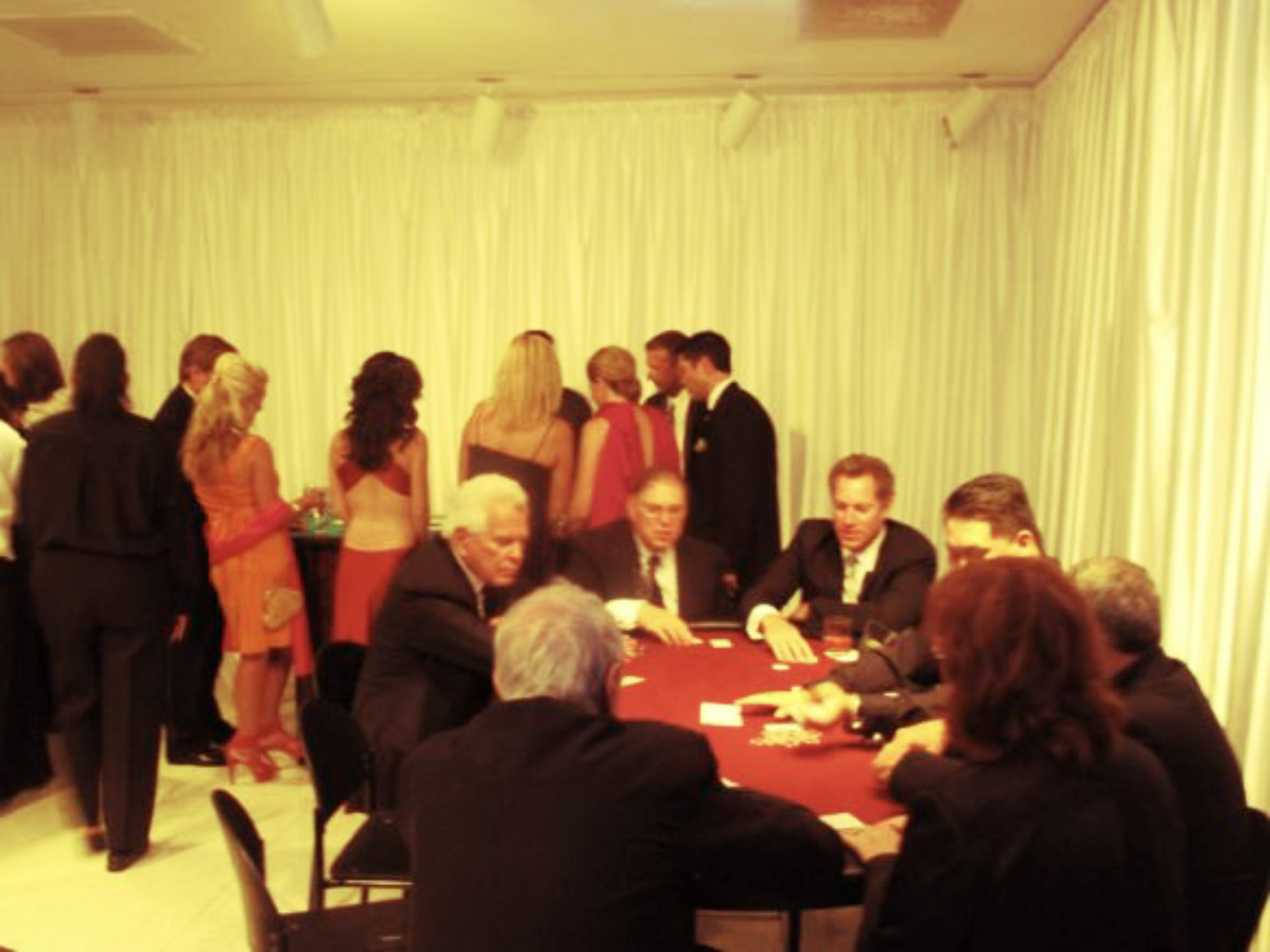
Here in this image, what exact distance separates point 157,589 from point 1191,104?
3699 millimetres

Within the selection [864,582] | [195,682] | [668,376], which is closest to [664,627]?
[864,582]

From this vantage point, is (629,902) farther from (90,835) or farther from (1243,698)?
(90,835)

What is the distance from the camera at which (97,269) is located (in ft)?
22.4

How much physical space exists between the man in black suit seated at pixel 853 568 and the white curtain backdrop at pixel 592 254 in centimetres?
170

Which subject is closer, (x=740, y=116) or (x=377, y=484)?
(x=377, y=484)

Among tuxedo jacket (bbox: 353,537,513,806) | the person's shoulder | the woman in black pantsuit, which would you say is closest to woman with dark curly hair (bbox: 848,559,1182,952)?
tuxedo jacket (bbox: 353,537,513,806)

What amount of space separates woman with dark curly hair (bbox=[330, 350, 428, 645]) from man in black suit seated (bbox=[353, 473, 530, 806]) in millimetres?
1532

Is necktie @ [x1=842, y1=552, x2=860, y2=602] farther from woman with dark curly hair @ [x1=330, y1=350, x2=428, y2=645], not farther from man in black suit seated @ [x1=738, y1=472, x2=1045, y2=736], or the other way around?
woman with dark curly hair @ [x1=330, y1=350, x2=428, y2=645]

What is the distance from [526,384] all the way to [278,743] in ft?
5.98

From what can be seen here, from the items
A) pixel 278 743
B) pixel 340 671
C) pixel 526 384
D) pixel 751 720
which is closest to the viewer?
pixel 751 720

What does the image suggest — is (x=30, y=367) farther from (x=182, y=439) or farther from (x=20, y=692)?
(x=20, y=692)

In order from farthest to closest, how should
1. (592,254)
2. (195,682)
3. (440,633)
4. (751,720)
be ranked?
(592,254)
(195,682)
(440,633)
(751,720)

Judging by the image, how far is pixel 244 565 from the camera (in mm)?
4562

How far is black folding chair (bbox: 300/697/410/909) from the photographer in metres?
2.60
